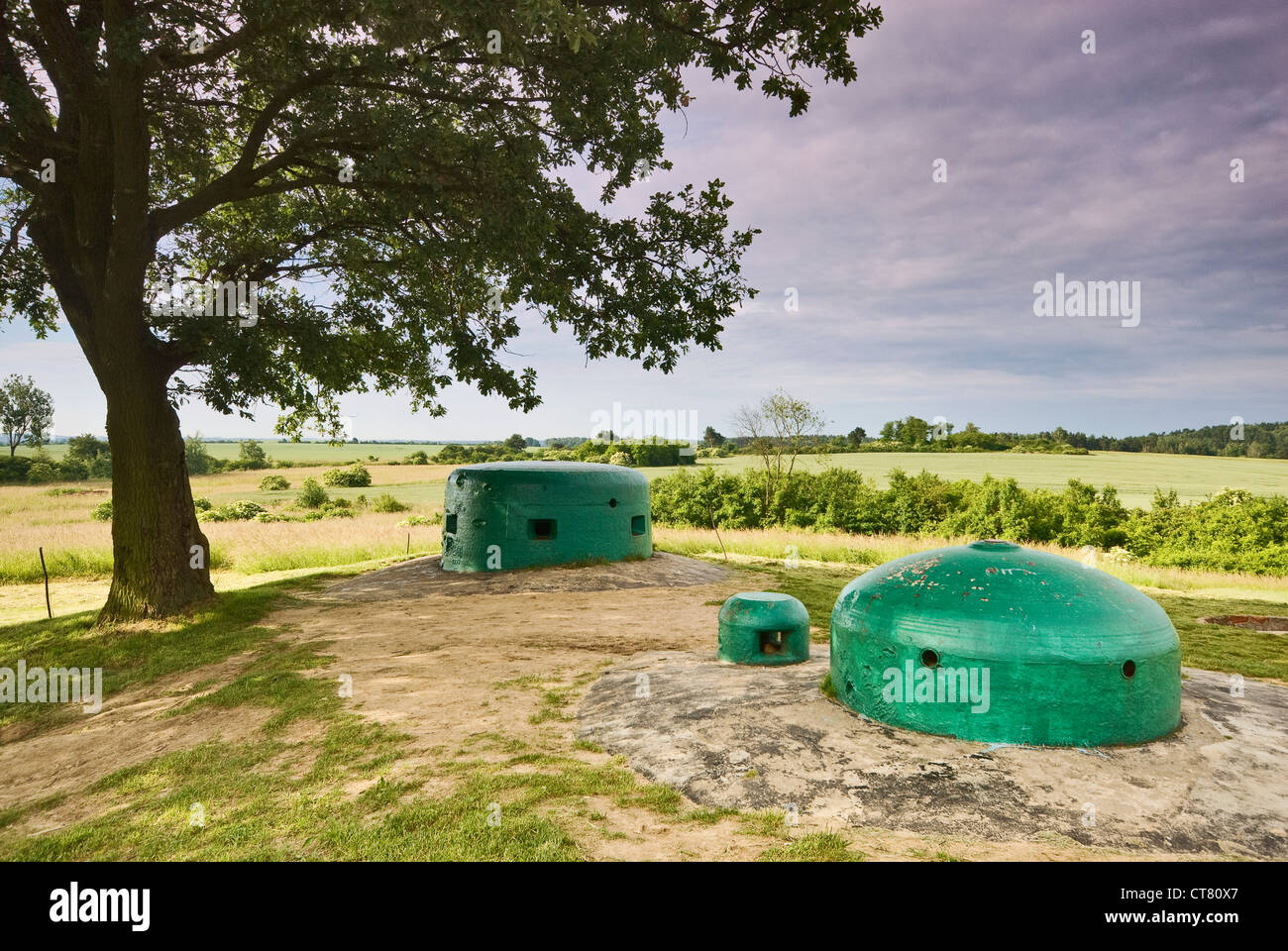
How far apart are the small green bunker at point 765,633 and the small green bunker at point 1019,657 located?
7.74 ft

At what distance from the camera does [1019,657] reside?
6.00 m

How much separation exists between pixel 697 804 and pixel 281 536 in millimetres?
25680

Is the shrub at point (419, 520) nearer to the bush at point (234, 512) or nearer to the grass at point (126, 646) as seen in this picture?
the bush at point (234, 512)

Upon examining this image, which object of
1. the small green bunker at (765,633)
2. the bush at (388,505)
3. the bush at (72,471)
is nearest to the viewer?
the small green bunker at (765,633)

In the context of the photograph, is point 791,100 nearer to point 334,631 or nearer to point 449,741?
point 449,741

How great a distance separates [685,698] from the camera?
301 inches

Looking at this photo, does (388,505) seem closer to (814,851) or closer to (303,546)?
(303,546)

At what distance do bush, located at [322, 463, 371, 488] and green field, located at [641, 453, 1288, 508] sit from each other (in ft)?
74.4

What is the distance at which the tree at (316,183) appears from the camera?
1062 cm

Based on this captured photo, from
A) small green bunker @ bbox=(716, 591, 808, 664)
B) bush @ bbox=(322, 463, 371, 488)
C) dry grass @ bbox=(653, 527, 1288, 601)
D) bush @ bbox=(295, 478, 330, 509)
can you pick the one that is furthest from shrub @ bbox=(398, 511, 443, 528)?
small green bunker @ bbox=(716, 591, 808, 664)

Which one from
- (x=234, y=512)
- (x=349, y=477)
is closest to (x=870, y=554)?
(x=234, y=512)

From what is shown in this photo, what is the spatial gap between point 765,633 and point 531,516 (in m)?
9.19

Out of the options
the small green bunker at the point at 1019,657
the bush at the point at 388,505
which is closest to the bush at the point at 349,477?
the bush at the point at 388,505
